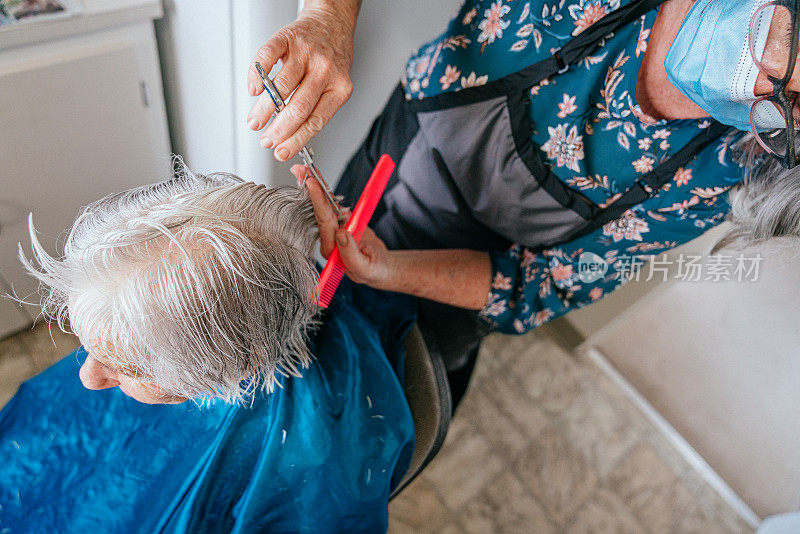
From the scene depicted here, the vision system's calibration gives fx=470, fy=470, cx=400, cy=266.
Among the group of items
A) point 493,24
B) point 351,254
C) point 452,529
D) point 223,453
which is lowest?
point 452,529

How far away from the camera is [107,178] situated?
44.5 inches

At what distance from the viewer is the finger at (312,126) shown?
0.59 meters

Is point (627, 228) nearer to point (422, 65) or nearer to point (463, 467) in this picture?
point (422, 65)

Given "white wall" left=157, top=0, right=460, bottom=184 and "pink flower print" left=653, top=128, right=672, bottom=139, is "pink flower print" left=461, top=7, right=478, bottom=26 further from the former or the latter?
"pink flower print" left=653, top=128, right=672, bottom=139

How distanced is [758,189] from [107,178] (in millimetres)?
1320

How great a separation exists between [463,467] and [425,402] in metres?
0.96

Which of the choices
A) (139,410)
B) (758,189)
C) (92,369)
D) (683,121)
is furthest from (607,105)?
(139,410)

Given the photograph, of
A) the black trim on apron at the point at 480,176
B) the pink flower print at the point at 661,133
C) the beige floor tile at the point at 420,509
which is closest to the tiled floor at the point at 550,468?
the beige floor tile at the point at 420,509

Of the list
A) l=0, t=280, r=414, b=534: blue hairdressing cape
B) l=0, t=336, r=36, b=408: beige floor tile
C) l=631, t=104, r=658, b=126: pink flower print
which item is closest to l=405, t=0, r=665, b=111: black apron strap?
l=631, t=104, r=658, b=126: pink flower print

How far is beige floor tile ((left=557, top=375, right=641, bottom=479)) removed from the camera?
70.4 inches

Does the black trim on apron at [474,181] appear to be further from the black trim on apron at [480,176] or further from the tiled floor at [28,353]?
the tiled floor at [28,353]

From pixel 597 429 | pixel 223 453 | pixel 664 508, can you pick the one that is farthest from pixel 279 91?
pixel 664 508

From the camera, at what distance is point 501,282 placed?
38.9 inches

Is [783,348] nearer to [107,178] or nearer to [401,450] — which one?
[401,450]
